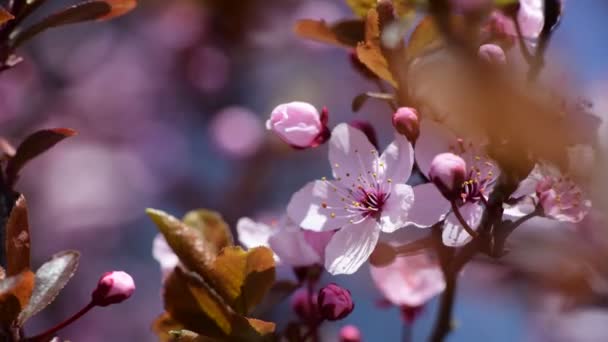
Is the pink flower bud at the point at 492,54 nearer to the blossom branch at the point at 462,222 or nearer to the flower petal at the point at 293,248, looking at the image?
the blossom branch at the point at 462,222

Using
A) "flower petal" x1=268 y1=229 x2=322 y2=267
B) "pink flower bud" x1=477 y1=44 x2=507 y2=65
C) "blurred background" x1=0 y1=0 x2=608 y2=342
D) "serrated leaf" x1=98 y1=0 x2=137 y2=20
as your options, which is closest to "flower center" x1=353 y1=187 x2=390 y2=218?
"flower petal" x1=268 y1=229 x2=322 y2=267

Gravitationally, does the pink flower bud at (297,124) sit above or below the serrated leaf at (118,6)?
below

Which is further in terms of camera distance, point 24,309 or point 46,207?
point 46,207

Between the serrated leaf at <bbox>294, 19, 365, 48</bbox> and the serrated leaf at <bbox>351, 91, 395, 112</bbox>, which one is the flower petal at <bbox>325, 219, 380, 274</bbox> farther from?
the serrated leaf at <bbox>294, 19, 365, 48</bbox>

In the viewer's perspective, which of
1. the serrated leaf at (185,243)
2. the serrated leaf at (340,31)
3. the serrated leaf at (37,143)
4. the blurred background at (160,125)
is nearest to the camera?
the serrated leaf at (185,243)

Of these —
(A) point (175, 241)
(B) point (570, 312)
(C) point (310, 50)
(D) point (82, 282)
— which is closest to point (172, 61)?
(C) point (310, 50)

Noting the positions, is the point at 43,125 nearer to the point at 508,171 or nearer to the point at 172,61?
the point at 172,61

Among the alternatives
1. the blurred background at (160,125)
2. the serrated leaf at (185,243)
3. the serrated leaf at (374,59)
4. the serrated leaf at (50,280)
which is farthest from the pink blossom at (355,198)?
the blurred background at (160,125)
